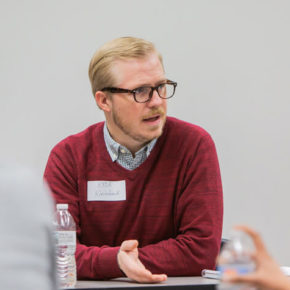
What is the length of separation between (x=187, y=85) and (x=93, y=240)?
126cm

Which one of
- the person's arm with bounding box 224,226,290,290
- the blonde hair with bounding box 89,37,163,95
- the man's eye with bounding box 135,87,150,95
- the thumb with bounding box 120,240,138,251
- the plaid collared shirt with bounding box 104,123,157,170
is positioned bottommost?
the thumb with bounding box 120,240,138,251

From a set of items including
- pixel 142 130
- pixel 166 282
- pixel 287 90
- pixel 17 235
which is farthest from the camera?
pixel 287 90

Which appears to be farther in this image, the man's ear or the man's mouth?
the man's ear

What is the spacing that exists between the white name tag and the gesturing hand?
0.39 meters

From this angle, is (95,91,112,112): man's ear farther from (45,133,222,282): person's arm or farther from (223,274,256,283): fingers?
(223,274,256,283): fingers

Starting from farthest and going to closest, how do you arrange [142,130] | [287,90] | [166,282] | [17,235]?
[287,90] < [142,130] < [166,282] < [17,235]

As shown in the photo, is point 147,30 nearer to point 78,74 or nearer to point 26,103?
point 78,74

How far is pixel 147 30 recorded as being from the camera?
10.9 feet

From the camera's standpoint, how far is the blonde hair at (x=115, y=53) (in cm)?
243

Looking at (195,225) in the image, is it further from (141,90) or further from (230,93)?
(230,93)

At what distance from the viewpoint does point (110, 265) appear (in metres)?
2.02

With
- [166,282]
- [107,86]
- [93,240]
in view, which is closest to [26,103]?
[107,86]

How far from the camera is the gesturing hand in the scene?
1831 millimetres

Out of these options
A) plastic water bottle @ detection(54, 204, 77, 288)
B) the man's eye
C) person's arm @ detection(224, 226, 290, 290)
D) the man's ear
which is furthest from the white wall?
person's arm @ detection(224, 226, 290, 290)
